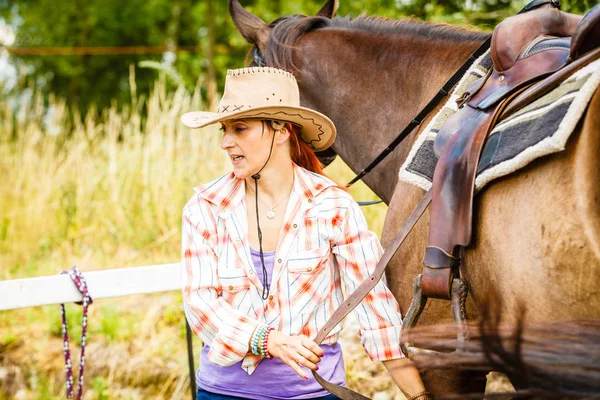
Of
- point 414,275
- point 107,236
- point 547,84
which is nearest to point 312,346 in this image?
point 414,275

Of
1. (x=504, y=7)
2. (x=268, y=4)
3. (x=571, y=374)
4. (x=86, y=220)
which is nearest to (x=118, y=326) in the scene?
(x=86, y=220)

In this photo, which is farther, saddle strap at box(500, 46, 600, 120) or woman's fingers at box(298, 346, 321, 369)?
woman's fingers at box(298, 346, 321, 369)

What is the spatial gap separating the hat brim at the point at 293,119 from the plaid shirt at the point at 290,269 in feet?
0.77

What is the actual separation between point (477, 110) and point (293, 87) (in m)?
0.60

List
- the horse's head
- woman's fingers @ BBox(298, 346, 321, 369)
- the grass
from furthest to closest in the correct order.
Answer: the grass → the horse's head → woman's fingers @ BBox(298, 346, 321, 369)

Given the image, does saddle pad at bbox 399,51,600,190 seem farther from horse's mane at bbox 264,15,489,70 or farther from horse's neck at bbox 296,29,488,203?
horse's mane at bbox 264,15,489,70

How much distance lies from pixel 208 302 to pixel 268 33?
4.79 ft

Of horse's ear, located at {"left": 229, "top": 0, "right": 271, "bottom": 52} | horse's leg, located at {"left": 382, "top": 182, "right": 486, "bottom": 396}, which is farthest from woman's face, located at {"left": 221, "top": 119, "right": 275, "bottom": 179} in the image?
horse's ear, located at {"left": 229, "top": 0, "right": 271, "bottom": 52}

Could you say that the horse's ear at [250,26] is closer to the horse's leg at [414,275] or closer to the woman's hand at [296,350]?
the horse's leg at [414,275]

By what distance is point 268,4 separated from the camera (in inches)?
501

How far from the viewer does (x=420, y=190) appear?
69.7 inches

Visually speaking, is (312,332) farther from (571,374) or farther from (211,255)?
(571,374)

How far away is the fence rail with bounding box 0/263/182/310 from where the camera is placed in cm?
236

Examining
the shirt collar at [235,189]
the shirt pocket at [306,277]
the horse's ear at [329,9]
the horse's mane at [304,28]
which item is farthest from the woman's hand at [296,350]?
the horse's ear at [329,9]
